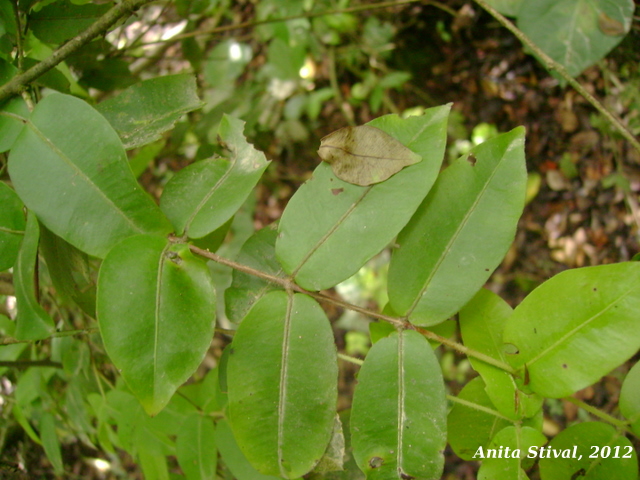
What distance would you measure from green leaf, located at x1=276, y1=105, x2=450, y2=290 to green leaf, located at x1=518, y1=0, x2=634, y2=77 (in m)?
0.86

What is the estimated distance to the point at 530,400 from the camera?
2.85 feet

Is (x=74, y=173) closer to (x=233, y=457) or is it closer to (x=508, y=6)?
(x=233, y=457)

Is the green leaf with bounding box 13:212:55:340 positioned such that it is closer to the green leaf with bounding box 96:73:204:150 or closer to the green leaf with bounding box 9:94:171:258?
the green leaf with bounding box 9:94:171:258

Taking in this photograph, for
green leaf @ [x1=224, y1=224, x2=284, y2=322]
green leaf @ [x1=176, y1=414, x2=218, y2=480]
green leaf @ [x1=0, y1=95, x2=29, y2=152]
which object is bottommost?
green leaf @ [x1=176, y1=414, x2=218, y2=480]

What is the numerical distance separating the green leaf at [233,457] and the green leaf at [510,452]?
46 cm

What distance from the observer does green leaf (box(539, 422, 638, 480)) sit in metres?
0.87

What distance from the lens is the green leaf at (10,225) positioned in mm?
846

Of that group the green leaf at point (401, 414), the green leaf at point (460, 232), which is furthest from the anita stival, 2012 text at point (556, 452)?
the green leaf at point (460, 232)

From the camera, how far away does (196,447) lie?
3.92 feet

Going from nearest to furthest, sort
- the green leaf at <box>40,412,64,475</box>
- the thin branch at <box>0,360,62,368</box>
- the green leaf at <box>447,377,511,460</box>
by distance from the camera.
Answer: the green leaf at <box>447,377,511,460</box> < the thin branch at <box>0,360,62,368</box> < the green leaf at <box>40,412,64,475</box>

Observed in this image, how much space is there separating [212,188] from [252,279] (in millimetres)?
204

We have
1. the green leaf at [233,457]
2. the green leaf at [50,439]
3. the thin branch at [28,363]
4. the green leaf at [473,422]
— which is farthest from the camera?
the green leaf at [50,439]

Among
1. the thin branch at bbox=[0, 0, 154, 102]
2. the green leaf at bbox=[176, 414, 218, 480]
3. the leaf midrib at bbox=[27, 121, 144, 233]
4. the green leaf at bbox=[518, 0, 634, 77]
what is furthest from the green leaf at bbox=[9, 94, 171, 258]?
the green leaf at bbox=[518, 0, 634, 77]

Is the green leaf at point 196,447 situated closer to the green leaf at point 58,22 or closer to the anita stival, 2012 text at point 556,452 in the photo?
the anita stival, 2012 text at point 556,452
